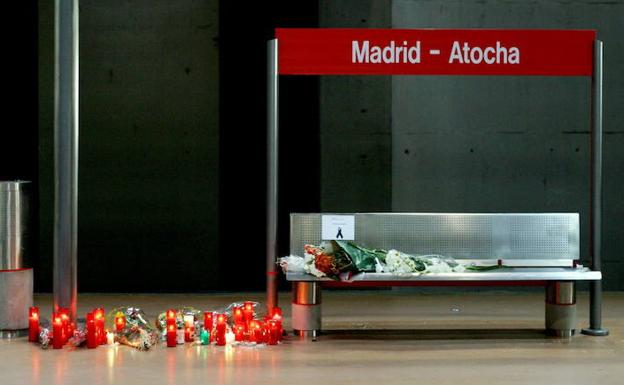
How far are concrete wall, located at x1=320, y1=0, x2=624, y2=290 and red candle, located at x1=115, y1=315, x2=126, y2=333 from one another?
307 centimetres

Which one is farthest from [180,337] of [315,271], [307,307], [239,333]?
[315,271]

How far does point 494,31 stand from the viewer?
7102mm

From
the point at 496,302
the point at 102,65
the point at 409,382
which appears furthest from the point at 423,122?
the point at 409,382

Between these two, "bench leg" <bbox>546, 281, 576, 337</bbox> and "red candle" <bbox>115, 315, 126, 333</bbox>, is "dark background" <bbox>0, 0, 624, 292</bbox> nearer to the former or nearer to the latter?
"bench leg" <bbox>546, 281, 576, 337</bbox>

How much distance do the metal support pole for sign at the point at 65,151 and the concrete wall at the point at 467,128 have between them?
280 cm

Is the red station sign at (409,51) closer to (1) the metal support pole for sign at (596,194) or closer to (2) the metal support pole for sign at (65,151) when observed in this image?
(1) the metal support pole for sign at (596,194)

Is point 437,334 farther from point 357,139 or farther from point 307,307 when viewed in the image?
point 357,139

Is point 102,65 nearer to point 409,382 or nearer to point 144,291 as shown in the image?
point 144,291

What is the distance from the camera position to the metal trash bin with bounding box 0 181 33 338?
709 centimetres

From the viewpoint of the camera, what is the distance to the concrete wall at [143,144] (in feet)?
30.7

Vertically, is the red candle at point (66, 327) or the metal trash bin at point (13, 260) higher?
the metal trash bin at point (13, 260)

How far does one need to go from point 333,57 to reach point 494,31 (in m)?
1.22

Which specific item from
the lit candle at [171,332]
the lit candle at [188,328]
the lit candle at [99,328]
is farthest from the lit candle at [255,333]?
the lit candle at [99,328]

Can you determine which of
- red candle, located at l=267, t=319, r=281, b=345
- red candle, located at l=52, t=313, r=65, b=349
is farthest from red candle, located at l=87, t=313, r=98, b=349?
red candle, located at l=267, t=319, r=281, b=345
